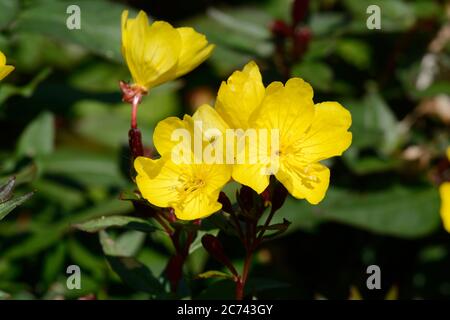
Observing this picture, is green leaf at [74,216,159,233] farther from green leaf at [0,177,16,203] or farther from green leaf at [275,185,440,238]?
green leaf at [275,185,440,238]

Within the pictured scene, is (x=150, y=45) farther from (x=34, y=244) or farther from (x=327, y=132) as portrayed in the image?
(x=34, y=244)

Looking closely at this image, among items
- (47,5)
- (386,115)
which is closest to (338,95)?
(386,115)

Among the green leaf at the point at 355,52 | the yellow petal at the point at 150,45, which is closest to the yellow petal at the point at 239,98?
the yellow petal at the point at 150,45

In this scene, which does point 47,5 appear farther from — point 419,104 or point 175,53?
point 419,104

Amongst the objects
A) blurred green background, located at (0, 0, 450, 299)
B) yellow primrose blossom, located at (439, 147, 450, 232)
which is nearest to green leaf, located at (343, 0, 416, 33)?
blurred green background, located at (0, 0, 450, 299)

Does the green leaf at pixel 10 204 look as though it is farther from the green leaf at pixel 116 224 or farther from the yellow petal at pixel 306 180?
the yellow petal at pixel 306 180

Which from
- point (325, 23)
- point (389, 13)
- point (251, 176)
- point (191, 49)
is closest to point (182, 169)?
point (251, 176)
